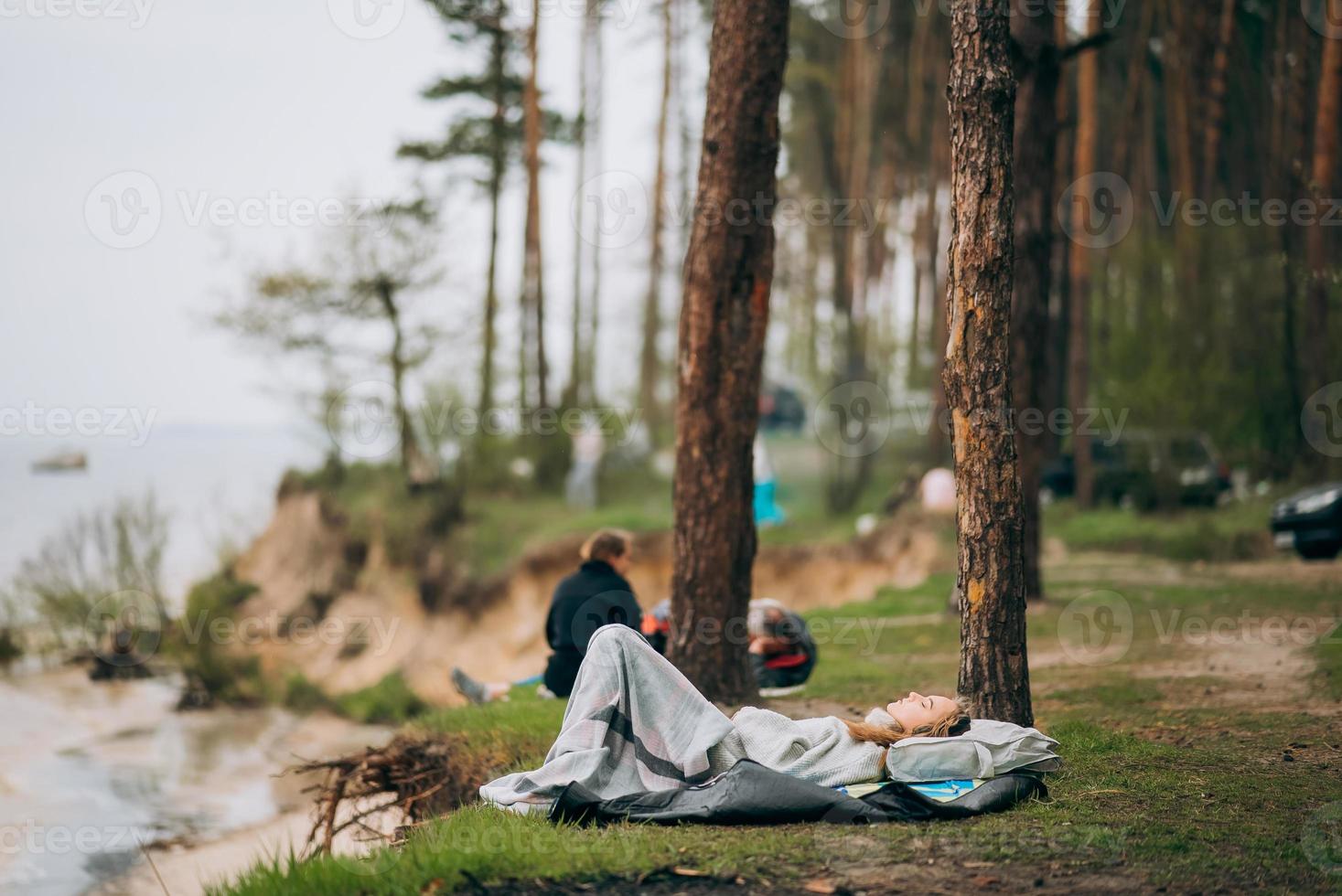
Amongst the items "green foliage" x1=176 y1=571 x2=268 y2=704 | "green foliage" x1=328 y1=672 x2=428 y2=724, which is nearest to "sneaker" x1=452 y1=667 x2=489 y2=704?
"green foliage" x1=328 y1=672 x2=428 y2=724

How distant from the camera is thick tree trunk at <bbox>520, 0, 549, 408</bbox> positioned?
2686 cm

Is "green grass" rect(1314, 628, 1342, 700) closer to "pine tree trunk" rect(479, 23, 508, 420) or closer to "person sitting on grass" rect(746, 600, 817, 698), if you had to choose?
"person sitting on grass" rect(746, 600, 817, 698)

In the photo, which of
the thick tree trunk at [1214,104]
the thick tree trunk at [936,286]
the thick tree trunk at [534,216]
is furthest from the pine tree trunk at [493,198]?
the thick tree trunk at [1214,104]

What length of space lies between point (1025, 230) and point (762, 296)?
5.67 m

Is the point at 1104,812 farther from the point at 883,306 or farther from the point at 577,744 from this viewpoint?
the point at 883,306

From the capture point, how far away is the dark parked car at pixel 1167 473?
2256 centimetres

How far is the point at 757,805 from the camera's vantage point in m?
5.56

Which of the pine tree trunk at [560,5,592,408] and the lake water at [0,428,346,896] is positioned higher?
the pine tree trunk at [560,5,592,408]

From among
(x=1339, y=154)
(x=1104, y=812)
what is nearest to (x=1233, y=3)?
(x=1339, y=154)

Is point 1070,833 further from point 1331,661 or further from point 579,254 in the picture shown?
point 579,254

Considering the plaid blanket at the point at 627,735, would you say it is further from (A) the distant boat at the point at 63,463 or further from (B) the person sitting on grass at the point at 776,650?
(A) the distant boat at the point at 63,463

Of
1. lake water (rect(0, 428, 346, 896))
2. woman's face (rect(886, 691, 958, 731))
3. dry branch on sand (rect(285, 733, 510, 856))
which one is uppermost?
woman's face (rect(886, 691, 958, 731))

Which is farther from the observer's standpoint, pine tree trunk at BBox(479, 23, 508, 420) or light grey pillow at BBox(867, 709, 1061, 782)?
pine tree trunk at BBox(479, 23, 508, 420)

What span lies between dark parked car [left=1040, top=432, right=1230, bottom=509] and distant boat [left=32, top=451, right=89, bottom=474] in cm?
4929
